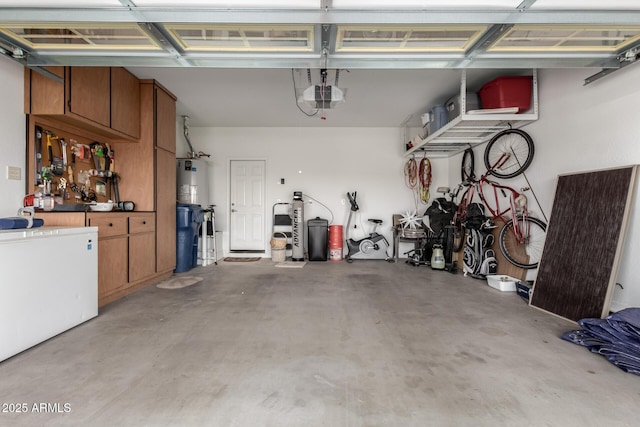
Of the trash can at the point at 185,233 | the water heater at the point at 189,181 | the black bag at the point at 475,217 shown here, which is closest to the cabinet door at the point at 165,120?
the water heater at the point at 189,181

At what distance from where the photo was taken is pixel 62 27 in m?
2.12

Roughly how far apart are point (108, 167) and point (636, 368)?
5.54 metres

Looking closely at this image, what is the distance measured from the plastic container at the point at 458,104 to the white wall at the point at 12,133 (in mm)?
4957

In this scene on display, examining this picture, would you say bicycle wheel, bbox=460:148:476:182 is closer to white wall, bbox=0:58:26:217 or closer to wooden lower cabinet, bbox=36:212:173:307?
wooden lower cabinet, bbox=36:212:173:307

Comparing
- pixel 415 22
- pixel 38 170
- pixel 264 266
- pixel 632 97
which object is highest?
pixel 415 22

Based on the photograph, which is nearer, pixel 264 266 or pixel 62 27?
pixel 62 27

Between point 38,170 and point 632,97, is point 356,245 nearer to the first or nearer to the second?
point 632,97

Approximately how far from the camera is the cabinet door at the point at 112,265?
2.96 m

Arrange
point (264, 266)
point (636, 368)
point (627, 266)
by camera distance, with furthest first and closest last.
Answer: point (264, 266) → point (627, 266) → point (636, 368)

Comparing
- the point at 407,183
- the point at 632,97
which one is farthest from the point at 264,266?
the point at 632,97

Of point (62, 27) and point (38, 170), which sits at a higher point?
point (62, 27)

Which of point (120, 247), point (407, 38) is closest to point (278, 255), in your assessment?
point (120, 247)

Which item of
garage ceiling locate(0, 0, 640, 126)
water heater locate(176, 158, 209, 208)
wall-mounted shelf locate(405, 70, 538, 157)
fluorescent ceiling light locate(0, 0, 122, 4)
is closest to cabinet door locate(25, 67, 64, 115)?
garage ceiling locate(0, 0, 640, 126)

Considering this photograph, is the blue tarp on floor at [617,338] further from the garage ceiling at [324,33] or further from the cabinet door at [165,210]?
the cabinet door at [165,210]
